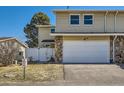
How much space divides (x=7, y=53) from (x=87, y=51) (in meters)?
7.08

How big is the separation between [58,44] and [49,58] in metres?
2.63

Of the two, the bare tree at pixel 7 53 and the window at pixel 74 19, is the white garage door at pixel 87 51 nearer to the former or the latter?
the window at pixel 74 19

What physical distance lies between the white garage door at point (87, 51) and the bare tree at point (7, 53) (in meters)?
4.67

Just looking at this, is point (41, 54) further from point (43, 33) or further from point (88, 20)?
point (43, 33)

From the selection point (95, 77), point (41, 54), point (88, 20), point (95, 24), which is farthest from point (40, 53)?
point (95, 77)

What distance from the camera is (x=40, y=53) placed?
993 inches

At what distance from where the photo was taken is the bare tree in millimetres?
19578

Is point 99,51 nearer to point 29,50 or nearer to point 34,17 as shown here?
point 29,50

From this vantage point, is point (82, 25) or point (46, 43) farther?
point (46, 43)

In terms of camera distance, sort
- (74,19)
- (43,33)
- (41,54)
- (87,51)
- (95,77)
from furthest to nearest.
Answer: (43,33), (41,54), (74,19), (87,51), (95,77)

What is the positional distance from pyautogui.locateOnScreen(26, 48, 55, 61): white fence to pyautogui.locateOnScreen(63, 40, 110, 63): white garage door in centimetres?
283

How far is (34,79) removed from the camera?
40.4ft

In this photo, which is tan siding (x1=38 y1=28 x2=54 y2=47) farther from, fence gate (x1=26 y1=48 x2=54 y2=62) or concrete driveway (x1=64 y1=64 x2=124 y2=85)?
concrete driveway (x1=64 y1=64 x2=124 y2=85)
